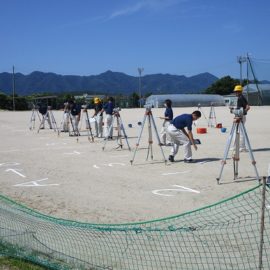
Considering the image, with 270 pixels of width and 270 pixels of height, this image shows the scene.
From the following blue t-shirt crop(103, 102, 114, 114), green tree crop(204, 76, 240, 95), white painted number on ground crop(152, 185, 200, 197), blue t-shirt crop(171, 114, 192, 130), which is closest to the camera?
white painted number on ground crop(152, 185, 200, 197)

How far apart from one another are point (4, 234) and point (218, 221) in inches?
118

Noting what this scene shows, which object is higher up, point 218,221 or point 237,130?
point 237,130

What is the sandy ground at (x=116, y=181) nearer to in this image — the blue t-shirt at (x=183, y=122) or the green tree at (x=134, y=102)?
the blue t-shirt at (x=183, y=122)

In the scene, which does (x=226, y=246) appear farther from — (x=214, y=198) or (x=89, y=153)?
(x=89, y=153)

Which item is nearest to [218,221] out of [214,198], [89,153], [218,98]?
[214,198]

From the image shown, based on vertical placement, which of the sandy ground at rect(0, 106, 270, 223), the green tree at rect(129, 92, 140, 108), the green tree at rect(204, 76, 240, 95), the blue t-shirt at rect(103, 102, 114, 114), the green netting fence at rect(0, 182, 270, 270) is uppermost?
the green tree at rect(204, 76, 240, 95)

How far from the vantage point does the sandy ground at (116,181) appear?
812 cm

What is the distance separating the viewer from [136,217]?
7504mm

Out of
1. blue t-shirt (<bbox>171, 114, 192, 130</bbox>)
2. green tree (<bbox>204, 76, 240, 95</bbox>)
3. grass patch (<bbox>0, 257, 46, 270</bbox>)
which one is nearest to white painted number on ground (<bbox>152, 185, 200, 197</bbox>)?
blue t-shirt (<bbox>171, 114, 192, 130</bbox>)

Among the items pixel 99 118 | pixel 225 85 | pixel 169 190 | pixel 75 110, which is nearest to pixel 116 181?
pixel 169 190

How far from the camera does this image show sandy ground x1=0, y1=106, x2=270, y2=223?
26.7 ft

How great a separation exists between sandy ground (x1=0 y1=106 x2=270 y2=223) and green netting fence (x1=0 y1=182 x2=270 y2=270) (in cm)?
117

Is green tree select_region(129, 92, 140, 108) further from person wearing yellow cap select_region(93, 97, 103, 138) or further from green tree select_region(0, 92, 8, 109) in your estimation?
person wearing yellow cap select_region(93, 97, 103, 138)

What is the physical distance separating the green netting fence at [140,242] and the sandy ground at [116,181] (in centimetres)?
117
